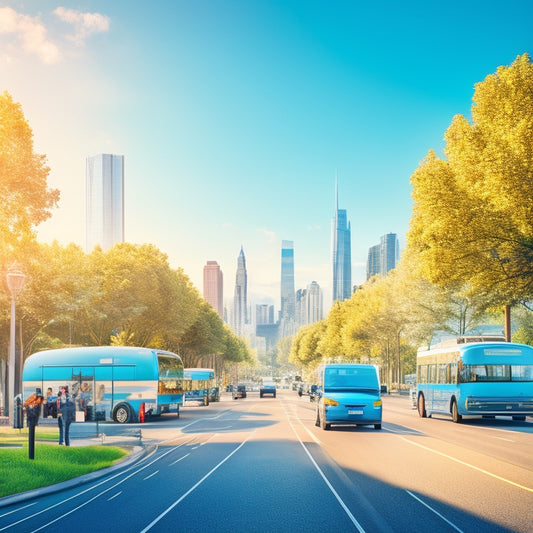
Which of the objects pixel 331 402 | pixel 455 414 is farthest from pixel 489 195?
pixel 331 402

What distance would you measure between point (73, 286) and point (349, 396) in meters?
21.4

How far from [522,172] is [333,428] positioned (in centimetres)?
1269

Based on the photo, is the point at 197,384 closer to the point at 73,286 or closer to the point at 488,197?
the point at 73,286

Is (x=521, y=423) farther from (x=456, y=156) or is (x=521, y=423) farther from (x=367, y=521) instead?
(x=367, y=521)

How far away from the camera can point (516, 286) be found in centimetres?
3284

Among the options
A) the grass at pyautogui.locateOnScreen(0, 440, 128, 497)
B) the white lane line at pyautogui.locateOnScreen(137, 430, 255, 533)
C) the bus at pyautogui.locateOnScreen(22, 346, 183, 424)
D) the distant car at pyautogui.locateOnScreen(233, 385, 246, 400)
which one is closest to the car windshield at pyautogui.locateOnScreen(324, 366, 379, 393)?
the white lane line at pyautogui.locateOnScreen(137, 430, 255, 533)

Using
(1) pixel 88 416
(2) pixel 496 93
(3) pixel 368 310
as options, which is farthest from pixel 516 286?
(3) pixel 368 310

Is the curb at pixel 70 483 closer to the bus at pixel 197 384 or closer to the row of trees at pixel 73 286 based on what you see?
the row of trees at pixel 73 286

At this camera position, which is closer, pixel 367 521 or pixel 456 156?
pixel 367 521

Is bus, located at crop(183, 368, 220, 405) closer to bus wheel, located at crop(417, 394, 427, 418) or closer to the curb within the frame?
bus wheel, located at crop(417, 394, 427, 418)

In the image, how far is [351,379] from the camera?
2388 cm

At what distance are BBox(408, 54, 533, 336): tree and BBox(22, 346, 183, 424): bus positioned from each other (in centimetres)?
1410

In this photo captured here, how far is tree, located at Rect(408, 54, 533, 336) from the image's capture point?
27.5 m

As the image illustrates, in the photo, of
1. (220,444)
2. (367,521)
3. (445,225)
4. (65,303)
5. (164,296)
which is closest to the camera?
(367,521)
